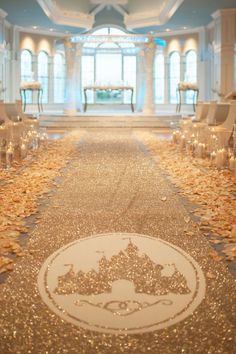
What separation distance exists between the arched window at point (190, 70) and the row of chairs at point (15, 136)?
1038 cm

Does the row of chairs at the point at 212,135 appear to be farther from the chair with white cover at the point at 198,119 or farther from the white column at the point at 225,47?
the white column at the point at 225,47

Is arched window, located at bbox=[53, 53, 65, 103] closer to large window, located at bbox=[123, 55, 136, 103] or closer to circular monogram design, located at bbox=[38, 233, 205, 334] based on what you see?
large window, located at bbox=[123, 55, 136, 103]

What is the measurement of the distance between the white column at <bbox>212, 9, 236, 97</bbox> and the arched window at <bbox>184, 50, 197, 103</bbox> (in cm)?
325

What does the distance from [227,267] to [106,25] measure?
1743 cm

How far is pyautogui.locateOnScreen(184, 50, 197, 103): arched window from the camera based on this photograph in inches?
727

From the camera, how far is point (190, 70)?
18656mm

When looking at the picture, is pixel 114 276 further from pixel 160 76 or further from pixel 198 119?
pixel 160 76

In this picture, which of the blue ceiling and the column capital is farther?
the column capital

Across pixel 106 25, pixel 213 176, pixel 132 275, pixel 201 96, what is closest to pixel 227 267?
pixel 132 275

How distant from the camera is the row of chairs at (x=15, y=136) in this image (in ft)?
21.1

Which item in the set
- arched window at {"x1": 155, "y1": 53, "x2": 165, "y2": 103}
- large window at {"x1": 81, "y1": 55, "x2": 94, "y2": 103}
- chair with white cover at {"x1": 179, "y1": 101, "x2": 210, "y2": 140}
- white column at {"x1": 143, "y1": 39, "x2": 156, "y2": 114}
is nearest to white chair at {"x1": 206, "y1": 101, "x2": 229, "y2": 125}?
chair with white cover at {"x1": 179, "y1": 101, "x2": 210, "y2": 140}

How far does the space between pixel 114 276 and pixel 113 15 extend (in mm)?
17684

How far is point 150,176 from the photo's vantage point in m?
5.49

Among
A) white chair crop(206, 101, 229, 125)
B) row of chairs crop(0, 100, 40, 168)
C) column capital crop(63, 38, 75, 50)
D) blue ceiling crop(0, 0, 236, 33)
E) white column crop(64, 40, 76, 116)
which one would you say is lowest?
row of chairs crop(0, 100, 40, 168)
